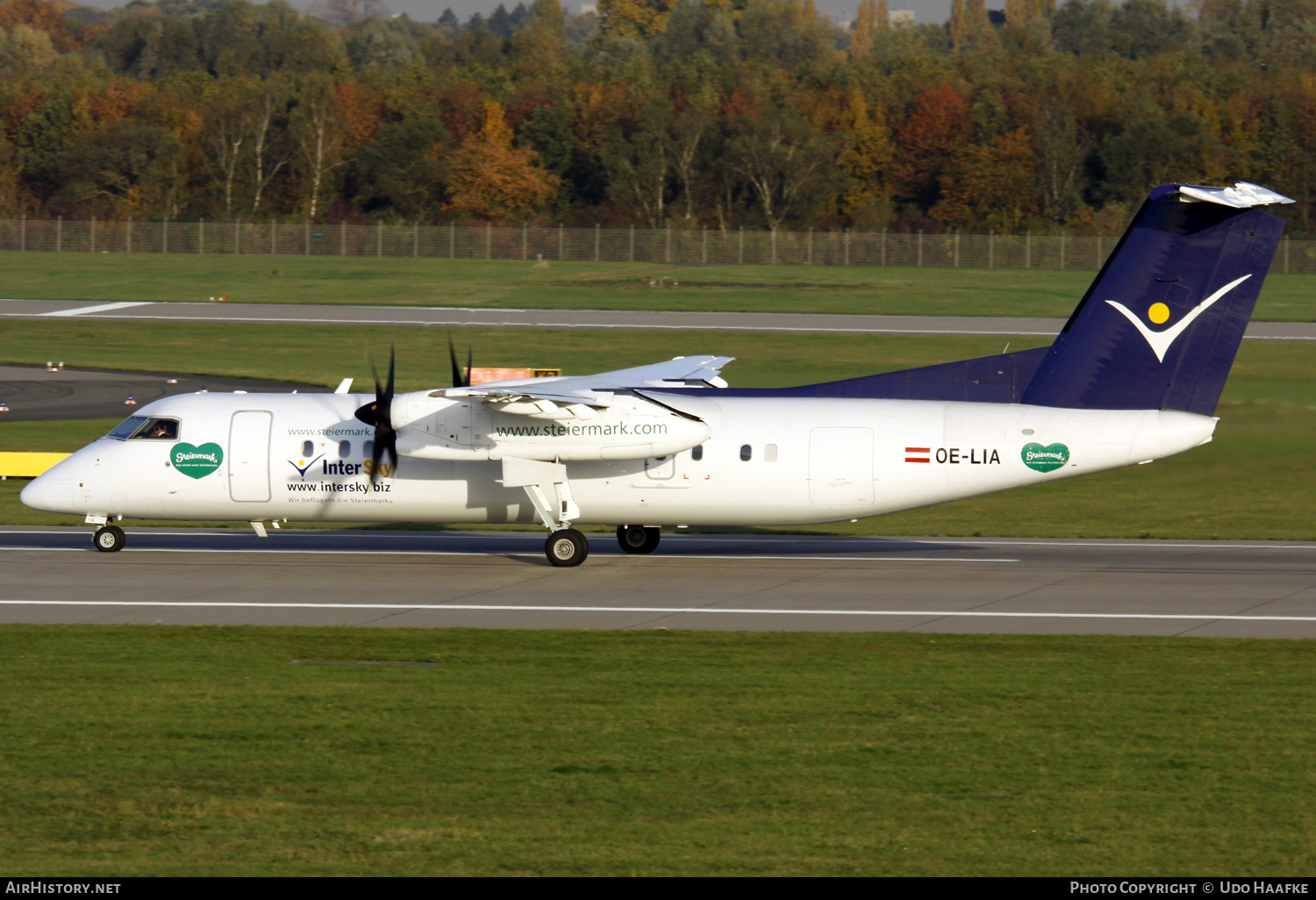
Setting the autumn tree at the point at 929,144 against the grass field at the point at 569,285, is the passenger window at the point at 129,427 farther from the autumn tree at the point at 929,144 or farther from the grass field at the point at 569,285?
the autumn tree at the point at 929,144

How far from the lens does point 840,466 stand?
23.7 m

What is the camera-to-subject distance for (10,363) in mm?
54438

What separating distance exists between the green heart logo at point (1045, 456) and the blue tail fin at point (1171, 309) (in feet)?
2.63

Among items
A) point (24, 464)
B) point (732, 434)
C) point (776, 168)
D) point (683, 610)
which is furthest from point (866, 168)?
point (683, 610)

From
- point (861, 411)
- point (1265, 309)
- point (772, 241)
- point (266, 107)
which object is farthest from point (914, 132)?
point (861, 411)

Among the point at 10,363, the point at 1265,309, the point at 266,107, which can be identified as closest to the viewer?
the point at 10,363

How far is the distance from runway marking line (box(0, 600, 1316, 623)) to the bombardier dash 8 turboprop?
3223 mm

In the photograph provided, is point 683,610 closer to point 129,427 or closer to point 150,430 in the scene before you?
point 150,430

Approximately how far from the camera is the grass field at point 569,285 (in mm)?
73562

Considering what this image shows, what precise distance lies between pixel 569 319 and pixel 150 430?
41.0m

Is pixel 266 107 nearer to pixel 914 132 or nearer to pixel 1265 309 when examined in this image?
pixel 914 132

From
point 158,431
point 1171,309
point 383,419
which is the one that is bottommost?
Answer: point 158,431

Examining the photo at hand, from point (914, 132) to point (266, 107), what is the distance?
48.2m
